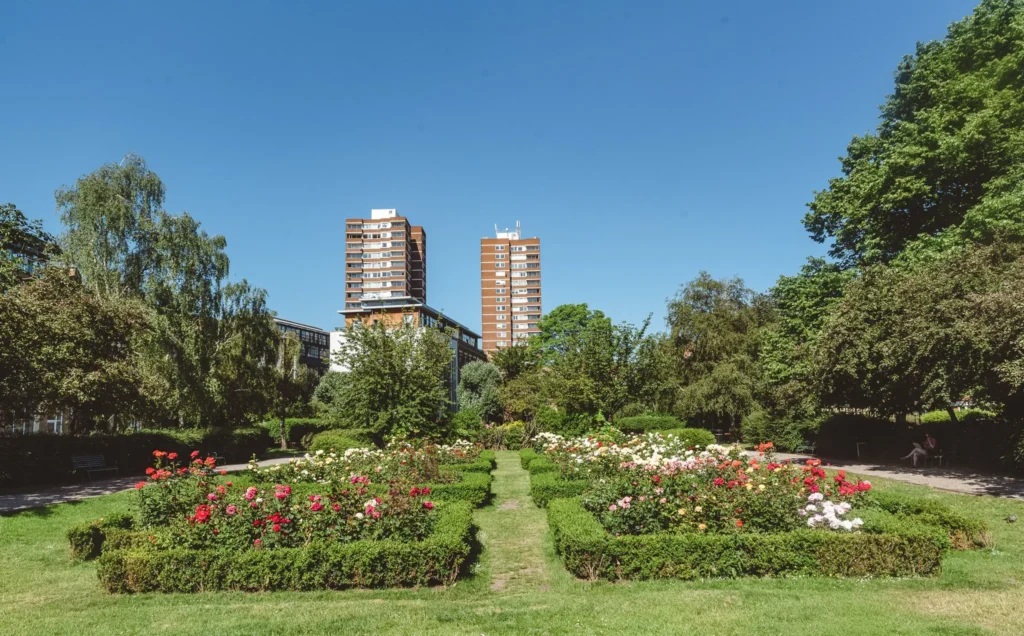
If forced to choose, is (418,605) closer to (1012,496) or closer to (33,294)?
(1012,496)

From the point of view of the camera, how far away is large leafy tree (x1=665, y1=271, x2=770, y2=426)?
3148 cm

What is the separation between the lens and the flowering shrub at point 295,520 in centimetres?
767

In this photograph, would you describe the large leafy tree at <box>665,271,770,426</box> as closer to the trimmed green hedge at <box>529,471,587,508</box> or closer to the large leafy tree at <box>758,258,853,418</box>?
the large leafy tree at <box>758,258,853,418</box>

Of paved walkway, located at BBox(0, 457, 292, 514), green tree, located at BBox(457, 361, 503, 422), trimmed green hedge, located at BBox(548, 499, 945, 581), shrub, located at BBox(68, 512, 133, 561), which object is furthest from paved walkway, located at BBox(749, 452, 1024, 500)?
Result: green tree, located at BBox(457, 361, 503, 422)

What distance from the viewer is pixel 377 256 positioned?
319 feet

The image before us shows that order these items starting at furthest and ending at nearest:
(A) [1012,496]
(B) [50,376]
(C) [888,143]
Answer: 1. (C) [888,143]
2. (B) [50,376]
3. (A) [1012,496]


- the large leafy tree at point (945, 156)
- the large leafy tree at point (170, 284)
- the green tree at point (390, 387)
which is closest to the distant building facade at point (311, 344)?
the large leafy tree at point (170, 284)

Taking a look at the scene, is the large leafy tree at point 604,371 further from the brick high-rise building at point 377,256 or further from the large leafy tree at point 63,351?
the brick high-rise building at point 377,256

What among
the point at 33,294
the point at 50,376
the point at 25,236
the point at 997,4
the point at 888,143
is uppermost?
the point at 997,4

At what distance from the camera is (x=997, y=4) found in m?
21.6

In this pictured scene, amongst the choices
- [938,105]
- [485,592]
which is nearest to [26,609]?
[485,592]

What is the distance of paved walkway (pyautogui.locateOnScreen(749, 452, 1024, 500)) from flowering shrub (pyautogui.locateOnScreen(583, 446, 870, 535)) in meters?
7.53

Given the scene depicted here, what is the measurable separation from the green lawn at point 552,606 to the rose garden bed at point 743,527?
0.29m

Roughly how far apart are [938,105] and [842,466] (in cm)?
1279
